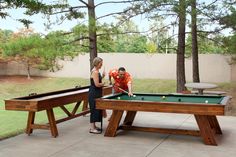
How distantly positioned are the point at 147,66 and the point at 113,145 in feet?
39.0

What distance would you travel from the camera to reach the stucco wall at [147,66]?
52.7 ft

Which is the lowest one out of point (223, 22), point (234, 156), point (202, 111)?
point (234, 156)

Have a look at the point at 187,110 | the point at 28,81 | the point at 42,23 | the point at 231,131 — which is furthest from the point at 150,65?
the point at 187,110

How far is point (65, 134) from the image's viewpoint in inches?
249

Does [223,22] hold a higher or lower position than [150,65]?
higher

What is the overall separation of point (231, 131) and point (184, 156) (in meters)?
1.96

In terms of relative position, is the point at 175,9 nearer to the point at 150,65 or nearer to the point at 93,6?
the point at 93,6

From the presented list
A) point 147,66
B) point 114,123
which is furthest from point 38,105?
point 147,66

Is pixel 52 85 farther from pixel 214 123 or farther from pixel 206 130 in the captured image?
pixel 206 130

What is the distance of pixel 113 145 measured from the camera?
552 cm

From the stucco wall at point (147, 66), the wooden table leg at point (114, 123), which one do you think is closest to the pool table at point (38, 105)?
the wooden table leg at point (114, 123)

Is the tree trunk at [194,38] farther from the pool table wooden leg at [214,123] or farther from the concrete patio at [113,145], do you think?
the pool table wooden leg at [214,123]

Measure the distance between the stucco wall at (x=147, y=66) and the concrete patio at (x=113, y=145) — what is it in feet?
31.2

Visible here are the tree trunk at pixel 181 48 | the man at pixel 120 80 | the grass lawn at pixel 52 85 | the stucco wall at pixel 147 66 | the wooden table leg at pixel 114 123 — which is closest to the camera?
the wooden table leg at pixel 114 123
